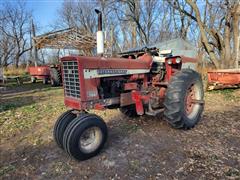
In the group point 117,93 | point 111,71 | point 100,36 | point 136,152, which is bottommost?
point 136,152

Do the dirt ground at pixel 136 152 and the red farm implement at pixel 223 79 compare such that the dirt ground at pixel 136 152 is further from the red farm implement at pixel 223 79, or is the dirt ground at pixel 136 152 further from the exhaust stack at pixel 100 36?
the red farm implement at pixel 223 79

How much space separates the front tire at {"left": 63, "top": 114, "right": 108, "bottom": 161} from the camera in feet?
10.00

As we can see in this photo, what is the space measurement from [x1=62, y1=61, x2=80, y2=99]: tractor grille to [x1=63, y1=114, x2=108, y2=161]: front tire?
449 millimetres

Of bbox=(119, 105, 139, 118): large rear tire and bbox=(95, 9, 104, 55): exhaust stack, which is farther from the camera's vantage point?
bbox=(119, 105, 139, 118): large rear tire

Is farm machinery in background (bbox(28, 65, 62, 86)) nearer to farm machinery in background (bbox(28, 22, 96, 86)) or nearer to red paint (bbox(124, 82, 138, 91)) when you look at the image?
farm machinery in background (bbox(28, 22, 96, 86))

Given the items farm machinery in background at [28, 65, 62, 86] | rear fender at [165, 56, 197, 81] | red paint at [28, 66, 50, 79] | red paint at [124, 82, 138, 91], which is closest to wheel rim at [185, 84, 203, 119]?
rear fender at [165, 56, 197, 81]

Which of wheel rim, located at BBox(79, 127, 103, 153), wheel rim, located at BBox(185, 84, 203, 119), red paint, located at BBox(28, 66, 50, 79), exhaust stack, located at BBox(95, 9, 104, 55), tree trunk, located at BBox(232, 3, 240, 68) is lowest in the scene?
wheel rim, located at BBox(79, 127, 103, 153)

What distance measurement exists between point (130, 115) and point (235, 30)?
9.54 metres

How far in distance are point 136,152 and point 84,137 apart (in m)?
0.85

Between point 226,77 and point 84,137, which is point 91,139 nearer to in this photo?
point 84,137

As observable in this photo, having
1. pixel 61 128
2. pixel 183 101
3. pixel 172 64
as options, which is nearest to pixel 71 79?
pixel 61 128

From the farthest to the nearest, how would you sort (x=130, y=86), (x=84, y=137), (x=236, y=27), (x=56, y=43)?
(x=56, y=43) < (x=236, y=27) < (x=130, y=86) < (x=84, y=137)

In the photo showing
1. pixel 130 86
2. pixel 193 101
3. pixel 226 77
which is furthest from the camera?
pixel 226 77

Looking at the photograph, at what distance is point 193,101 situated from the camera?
4598mm
